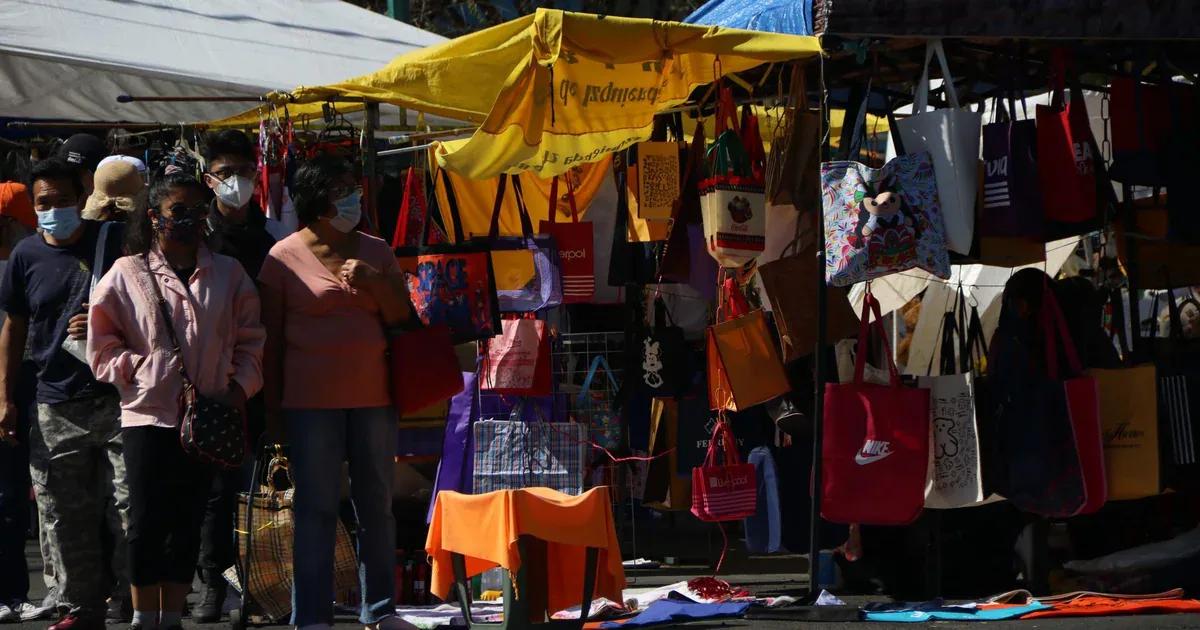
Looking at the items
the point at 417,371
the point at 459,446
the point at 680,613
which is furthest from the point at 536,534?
the point at 459,446

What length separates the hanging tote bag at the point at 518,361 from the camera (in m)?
7.93

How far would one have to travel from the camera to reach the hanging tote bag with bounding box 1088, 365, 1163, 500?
279 inches

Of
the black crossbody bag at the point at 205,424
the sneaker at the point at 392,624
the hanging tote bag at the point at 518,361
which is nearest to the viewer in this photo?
the black crossbody bag at the point at 205,424

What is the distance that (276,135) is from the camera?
8234 millimetres

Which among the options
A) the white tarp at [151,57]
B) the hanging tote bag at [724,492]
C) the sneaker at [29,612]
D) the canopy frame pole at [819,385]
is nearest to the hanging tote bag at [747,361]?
the hanging tote bag at [724,492]

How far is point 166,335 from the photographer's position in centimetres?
588

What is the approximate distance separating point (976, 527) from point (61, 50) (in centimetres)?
665

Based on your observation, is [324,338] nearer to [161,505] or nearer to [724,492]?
[161,505]

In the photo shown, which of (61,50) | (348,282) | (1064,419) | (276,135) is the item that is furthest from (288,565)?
(61,50)

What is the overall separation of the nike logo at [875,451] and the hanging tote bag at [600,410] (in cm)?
191

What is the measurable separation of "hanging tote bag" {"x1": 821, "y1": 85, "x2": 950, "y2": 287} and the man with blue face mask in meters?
2.87

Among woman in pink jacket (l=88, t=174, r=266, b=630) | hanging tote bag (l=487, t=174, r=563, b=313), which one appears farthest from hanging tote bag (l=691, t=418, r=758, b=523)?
woman in pink jacket (l=88, t=174, r=266, b=630)

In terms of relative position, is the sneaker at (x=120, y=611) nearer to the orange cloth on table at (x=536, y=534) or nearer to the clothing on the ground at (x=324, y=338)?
the orange cloth on table at (x=536, y=534)

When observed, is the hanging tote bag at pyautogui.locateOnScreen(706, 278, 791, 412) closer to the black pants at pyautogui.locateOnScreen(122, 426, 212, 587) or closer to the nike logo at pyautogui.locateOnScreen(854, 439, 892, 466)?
the nike logo at pyautogui.locateOnScreen(854, 439, 892, 466)
